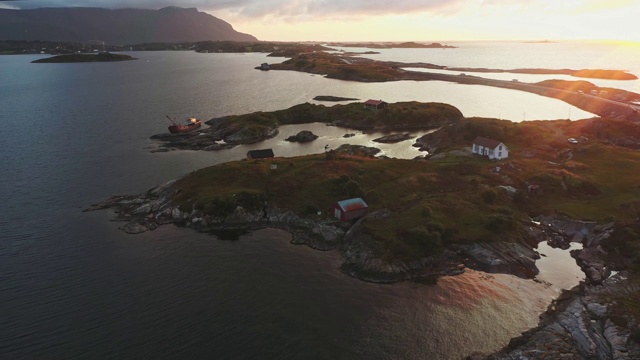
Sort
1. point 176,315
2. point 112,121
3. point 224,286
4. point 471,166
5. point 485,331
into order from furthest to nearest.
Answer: point 112,121, point 471,166, point 224,286, point 176,315, point 485,331

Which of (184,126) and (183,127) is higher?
(184,126)

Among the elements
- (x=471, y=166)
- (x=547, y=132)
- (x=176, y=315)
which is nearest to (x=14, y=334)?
(x=176, y=315)

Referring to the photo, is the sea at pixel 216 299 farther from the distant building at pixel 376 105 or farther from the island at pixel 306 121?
the distant building at pixel 376 105

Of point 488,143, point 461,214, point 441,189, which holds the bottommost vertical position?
point 461,214

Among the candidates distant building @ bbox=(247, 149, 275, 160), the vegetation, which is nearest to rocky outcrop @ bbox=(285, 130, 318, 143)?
the vegetation

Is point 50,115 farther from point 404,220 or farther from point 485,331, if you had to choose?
point 485,331

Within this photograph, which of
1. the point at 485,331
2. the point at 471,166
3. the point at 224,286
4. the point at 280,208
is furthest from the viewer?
the point at 471,166

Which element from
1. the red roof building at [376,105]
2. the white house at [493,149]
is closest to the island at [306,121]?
the red roof building at [376,105]

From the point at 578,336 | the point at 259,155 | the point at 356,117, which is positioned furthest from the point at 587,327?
the point at 356,117

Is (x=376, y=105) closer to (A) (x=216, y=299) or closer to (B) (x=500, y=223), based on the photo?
(B) (x=500, y=223)
